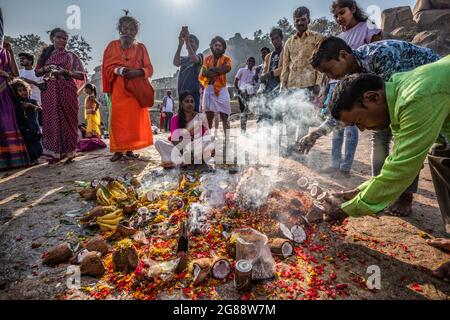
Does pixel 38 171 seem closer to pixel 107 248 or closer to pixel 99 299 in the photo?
pixel 107 248

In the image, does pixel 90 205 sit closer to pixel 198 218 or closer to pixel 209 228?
pixel 198 218

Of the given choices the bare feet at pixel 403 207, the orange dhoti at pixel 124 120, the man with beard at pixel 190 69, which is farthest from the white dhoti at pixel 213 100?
the bare feet at pixel 403 207

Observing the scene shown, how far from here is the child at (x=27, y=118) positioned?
5.36 meters

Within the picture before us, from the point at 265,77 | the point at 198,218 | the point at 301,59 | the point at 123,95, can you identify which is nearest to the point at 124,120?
the point at 123,95

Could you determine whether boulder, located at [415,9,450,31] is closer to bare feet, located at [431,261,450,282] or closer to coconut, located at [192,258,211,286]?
bare feet, located at [431,261,450,282]

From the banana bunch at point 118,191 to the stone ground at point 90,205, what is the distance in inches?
13.2

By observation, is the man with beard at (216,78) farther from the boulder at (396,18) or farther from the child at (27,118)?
the boulder at (396,18)

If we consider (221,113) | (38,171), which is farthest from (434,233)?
(38,171)

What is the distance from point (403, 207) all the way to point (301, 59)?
3139mm

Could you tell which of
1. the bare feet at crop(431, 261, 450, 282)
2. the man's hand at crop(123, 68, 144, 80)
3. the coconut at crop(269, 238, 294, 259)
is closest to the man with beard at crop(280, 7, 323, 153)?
the man's hand at crop(123, 68, 144, 80)

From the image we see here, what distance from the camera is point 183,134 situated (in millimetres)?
4891

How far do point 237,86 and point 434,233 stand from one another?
21.2 ft

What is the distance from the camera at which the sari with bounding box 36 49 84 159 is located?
5.24 metres

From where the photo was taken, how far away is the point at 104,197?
342 cm
